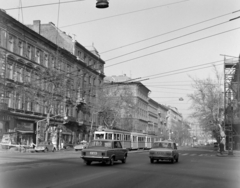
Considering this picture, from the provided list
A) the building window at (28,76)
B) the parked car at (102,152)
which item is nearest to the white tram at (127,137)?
the building window at (28,76)

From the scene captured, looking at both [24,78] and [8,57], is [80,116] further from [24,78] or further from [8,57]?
[8,57]

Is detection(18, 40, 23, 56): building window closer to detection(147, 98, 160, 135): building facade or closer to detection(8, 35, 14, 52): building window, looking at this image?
detection(8, 35, 14, 52): building window

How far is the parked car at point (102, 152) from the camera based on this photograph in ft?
62.2

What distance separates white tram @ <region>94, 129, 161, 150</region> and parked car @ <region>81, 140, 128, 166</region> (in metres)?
20.3

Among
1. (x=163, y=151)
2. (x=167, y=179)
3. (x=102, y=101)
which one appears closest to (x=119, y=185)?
(x=167, y=179)

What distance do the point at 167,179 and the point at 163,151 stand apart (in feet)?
29.5

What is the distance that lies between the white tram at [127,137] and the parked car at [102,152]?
2027cm

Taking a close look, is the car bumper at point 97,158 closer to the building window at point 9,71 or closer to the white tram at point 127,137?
the white tram at point 127,137

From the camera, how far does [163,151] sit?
73.1 ft

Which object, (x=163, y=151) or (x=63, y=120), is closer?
(x=163, y=151)

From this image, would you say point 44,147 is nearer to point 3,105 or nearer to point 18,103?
point 3,105

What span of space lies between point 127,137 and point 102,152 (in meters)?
30.5

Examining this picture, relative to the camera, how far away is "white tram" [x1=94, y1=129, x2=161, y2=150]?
41594mm

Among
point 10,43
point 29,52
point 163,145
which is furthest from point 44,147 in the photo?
point 163,145
